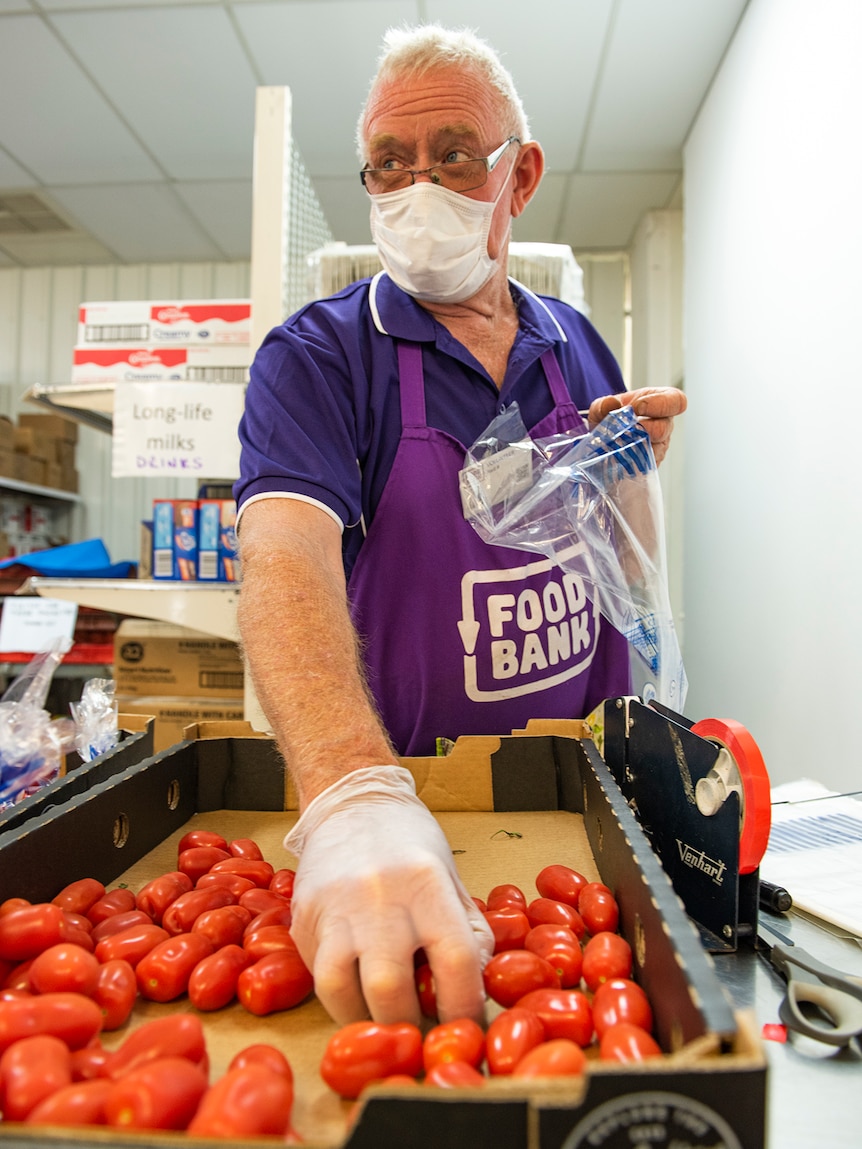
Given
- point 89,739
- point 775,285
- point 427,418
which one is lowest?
point 89,739

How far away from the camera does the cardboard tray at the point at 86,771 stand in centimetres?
85

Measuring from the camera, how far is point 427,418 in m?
1.39

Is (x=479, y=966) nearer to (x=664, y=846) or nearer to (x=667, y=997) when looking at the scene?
(x=667, y=997)

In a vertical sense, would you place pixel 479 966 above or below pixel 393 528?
below

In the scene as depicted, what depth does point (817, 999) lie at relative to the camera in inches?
26.6

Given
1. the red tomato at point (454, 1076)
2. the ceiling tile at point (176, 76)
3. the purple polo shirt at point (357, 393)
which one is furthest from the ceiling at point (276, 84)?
the red tomato at point (454, 1076)

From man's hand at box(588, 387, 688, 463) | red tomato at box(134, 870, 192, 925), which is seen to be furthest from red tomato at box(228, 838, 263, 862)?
man's hand at box(588, 387, 688, 463)

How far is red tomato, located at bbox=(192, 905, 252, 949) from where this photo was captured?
80 cm

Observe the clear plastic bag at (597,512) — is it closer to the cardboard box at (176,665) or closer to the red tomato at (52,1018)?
the red tomato at (52,1018)

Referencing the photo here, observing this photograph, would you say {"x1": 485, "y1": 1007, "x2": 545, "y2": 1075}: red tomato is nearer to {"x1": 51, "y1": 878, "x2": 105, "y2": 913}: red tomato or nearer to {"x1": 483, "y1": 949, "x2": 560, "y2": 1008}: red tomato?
{"x1": 483, "y1": 949, "x2": 560, "y2": 1008}: red tomato

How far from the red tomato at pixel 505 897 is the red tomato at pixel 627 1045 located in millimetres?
279

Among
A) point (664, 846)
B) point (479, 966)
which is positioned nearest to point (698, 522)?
point (664, 846)

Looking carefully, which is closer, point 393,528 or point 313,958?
point 313,958

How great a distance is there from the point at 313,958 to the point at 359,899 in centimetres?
10
